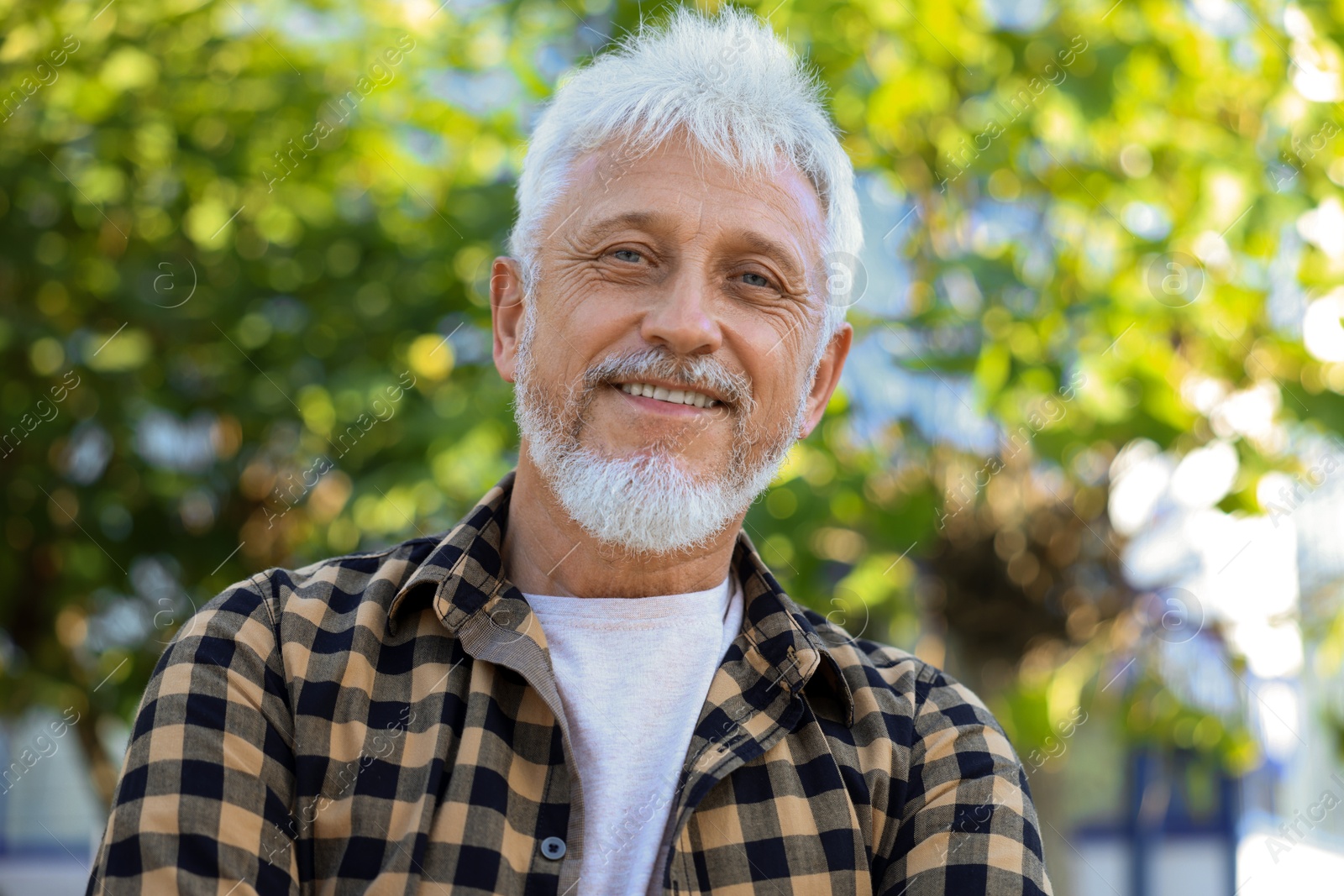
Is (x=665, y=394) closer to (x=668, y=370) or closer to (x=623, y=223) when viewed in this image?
(x=668, y=370)

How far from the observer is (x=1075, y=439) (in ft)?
7.55

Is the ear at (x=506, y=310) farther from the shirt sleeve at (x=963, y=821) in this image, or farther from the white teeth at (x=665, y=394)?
the shirt sleeve at (x=963, y=821)

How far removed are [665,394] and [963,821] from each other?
613 mm

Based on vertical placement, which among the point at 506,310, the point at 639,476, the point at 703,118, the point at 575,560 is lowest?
the point at 575,560

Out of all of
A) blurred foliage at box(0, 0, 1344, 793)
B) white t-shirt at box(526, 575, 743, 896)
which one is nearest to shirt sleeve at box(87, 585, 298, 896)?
white t-shirt at box(526, 575, 743, 896)

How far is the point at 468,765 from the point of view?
1.23 m

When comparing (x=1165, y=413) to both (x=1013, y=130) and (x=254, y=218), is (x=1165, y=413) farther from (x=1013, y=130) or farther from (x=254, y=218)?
(x=254, y=218)

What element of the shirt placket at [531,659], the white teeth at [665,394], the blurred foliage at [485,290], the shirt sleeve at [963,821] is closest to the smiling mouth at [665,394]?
the white teeth at [665,394]

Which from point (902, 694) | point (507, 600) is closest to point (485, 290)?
point (507, 600)

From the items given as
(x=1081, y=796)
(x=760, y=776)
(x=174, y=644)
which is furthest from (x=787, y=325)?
(x=1081, y=796)

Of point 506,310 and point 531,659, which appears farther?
point 506,310

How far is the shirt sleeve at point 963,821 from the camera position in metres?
1.27

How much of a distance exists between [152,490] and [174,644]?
2.02 metres

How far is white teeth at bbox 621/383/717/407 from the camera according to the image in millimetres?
1422
